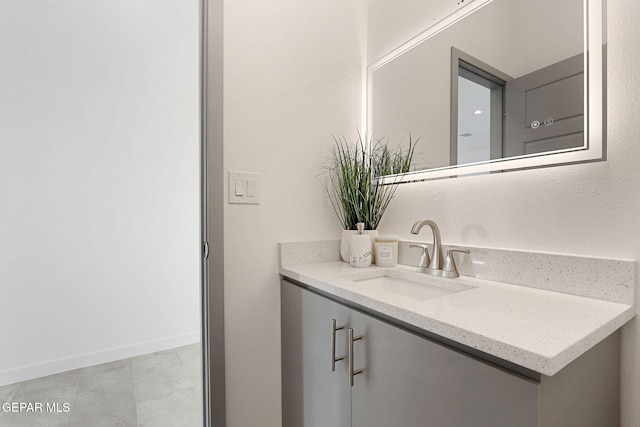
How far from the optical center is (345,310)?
0.92m

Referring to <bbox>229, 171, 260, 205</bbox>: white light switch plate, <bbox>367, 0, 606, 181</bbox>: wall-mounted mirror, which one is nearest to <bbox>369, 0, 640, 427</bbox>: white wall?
<bbox>367, 0, 606, 181</bbox>: wall-mounted mirror

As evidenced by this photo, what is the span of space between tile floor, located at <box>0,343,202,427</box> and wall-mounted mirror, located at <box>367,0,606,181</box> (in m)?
1.65

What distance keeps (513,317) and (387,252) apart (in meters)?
0.61

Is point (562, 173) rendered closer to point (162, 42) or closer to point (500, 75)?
point (500, 75)

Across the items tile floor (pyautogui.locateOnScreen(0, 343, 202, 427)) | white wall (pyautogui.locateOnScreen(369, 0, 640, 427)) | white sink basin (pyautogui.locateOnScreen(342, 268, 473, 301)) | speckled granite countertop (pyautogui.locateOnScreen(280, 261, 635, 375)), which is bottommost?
tile floor (pyautogui.locateOnScreen(0, 343, 202, 427))

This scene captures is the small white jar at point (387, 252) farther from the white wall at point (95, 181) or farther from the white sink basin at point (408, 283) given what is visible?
the white wall at point (95, 181)

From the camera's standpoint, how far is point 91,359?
7.29 feet

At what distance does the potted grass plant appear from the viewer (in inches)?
52.0

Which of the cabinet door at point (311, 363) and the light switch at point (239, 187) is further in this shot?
the light switch at point (239, 187)

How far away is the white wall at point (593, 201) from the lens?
0.75m

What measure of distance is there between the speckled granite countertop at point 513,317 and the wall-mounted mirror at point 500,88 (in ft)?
1.25

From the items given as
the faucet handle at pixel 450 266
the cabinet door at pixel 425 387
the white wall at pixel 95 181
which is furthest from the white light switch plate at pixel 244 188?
the white wall at pixel 95 181

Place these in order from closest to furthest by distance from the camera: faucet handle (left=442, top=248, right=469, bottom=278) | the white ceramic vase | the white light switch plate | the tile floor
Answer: faucet handle (left=442, top=248, right=469, bottom=278), the white light switch plate, the white ceramic vase, the tile floor

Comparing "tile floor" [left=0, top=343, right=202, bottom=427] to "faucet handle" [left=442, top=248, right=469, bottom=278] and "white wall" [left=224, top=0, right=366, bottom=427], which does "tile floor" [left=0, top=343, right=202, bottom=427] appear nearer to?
"white wall" [left=224, top=0, right=366, bottom=427]
